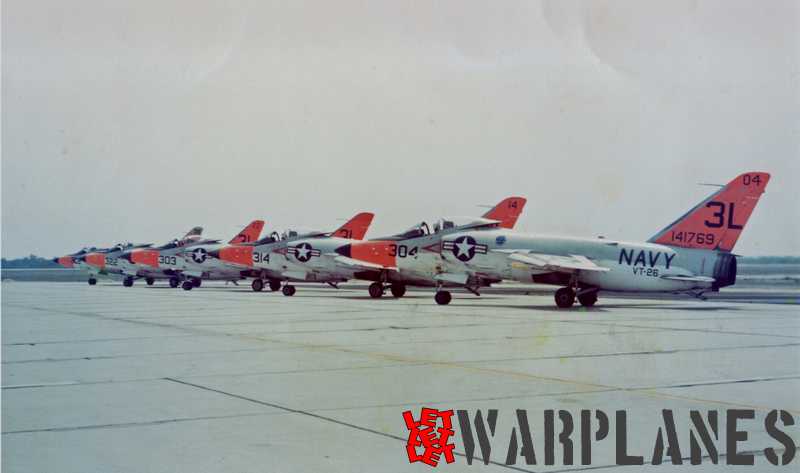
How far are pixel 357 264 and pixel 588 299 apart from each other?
9183mm

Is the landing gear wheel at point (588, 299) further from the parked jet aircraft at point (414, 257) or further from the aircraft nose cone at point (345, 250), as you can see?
the aircraft nose cone at point (345, 250)

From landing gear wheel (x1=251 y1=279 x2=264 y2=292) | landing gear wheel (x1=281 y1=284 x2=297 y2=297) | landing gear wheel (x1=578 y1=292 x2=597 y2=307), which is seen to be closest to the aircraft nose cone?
landing gear wheel (x1=281 y1=284 x2=297 y2=297)

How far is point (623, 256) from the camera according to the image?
24.6 m

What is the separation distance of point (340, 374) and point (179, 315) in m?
11.7

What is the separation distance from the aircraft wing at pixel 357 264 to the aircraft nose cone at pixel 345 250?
160mm

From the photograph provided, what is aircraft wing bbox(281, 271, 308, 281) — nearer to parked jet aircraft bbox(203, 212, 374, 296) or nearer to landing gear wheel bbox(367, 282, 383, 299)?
parked jet aircraft bbox(203, 212, 374, 296)

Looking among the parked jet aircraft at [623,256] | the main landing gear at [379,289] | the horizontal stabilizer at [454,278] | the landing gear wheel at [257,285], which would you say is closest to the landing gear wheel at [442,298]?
the parked jet aircraft at [623,256]

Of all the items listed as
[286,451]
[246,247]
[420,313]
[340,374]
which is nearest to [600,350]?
[340,374]

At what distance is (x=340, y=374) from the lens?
10188 mm

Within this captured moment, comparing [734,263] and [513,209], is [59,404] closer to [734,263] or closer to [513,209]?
[734,263]

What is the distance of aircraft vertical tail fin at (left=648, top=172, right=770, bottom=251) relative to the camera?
23500mm

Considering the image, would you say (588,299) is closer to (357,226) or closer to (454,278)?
(454,278)

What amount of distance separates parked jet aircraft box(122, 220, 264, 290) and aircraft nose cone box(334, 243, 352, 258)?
1141 cm

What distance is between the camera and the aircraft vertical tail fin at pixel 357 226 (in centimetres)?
3591
